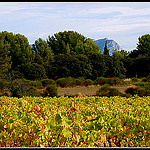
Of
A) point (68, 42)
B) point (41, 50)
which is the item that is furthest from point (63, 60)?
point (68, 42)

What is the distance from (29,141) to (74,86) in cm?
1561

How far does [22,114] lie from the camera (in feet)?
14.1

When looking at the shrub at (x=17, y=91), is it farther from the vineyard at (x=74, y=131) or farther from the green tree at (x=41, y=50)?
the green tree at (x=41, y=50)

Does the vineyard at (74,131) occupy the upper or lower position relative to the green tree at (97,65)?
lower

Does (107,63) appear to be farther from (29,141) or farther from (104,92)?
(29,141)

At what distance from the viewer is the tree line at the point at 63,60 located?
83.8 feet

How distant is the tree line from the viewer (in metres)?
25.5

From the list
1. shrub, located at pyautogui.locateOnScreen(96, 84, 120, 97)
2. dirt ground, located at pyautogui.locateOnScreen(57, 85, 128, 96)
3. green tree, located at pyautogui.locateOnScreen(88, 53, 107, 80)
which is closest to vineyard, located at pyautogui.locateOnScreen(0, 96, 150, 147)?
shrub, located at pyautogui.locateOnScreen(96, 84, 120, 97)

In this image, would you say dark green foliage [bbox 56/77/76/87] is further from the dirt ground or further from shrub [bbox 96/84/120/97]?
shrub [bbox 96/84/120/97]

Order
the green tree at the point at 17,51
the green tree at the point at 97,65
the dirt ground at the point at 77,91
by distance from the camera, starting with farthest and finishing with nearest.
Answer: the green tree at the point at 17,51, the green tree at the point at 97,65, the dirt ground at the point at 77,91

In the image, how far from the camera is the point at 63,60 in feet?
83.6

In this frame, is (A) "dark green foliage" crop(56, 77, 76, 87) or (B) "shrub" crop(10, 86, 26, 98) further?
(A) "dark green foliage" crop(56, 77, 76, 87)

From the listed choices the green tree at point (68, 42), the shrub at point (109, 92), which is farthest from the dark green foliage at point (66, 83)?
the green tree at point (68, 42)

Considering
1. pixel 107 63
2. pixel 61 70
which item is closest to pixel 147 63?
pixel 107 63
